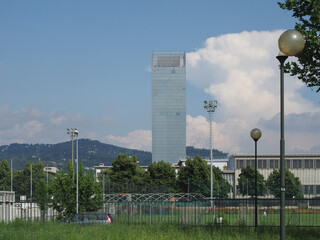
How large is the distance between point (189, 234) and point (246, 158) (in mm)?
99265

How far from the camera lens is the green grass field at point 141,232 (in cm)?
1806

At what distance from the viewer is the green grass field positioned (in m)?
18.1

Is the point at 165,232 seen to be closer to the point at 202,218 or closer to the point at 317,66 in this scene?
the point at 202,218

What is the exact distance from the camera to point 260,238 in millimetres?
18000

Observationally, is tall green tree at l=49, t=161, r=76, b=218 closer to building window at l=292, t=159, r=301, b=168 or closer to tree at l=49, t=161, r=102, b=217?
tree at l=49, t=161, r=102, b=217

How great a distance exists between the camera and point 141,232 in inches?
758

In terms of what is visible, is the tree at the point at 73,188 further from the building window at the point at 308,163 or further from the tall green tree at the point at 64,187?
the building window at the point at 308,163

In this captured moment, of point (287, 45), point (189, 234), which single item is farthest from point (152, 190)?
point (287, 45)

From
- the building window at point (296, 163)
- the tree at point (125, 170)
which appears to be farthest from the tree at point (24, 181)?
the building window at point (296, 163)

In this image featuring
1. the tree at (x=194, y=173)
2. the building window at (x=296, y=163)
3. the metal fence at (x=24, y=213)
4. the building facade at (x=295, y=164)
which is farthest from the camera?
the building window at (x=296, y=163)

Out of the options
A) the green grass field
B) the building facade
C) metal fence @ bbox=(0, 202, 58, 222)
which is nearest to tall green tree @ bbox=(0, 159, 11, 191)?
the building facade

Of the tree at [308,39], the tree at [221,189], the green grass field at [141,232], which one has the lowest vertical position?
the tree at [221,189]

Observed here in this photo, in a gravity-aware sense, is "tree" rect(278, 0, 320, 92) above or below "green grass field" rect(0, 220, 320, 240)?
above

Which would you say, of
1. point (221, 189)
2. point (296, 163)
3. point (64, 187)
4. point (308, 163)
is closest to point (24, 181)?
point (296, 163)
